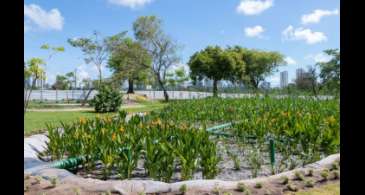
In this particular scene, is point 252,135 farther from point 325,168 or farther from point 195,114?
point 195,114

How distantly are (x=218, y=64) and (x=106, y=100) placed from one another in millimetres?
18898

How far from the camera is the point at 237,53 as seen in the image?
111 ft

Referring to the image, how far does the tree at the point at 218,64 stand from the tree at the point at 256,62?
1827 mm

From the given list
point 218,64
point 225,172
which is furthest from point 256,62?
point 225,172

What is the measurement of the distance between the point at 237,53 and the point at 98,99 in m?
21.4

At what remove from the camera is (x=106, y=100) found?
1487 centimetres

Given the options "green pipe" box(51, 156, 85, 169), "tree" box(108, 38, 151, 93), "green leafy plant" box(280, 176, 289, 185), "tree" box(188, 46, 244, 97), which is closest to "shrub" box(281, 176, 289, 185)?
"green leafy plant" box(280, 176, 289, 185)

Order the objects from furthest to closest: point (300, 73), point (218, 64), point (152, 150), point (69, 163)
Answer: point (218, 64) → point (300, 73) → point (69, 163) → point (152, 150)

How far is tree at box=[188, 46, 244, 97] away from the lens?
105ft

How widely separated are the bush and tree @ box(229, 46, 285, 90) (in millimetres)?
21153

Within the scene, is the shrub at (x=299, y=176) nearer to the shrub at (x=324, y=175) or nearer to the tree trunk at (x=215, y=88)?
the shrub at (x=324, y=175)

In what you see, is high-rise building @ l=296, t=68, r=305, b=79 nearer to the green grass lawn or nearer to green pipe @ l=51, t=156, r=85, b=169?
the green grass lawn

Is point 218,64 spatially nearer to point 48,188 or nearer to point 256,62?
point 256,62
